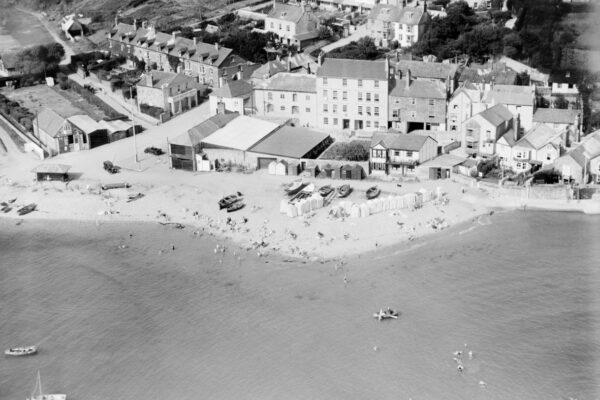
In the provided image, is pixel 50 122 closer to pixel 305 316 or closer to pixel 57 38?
pixel 305 316

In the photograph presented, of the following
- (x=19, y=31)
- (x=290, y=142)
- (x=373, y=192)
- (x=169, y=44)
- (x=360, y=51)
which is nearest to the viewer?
(x=373, y=192)

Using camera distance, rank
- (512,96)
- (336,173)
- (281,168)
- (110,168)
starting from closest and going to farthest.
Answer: (336,173)
(281,168)
(110,168)
(512,96)

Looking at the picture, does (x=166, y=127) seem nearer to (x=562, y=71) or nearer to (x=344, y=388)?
(x=562, y=71)

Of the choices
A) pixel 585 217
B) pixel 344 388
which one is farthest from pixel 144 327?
pixel 585 217

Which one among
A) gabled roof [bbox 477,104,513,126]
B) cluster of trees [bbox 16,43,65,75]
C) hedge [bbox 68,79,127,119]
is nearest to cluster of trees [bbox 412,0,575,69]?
gabled roof [bbox 477,104,513,126]

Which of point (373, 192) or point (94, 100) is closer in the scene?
point (373, 192)

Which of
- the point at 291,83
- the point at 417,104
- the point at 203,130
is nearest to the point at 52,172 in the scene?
the point at 203,130

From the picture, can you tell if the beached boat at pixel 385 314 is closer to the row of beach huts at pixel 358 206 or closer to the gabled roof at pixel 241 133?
the row of beach huts at pixel 358 206
